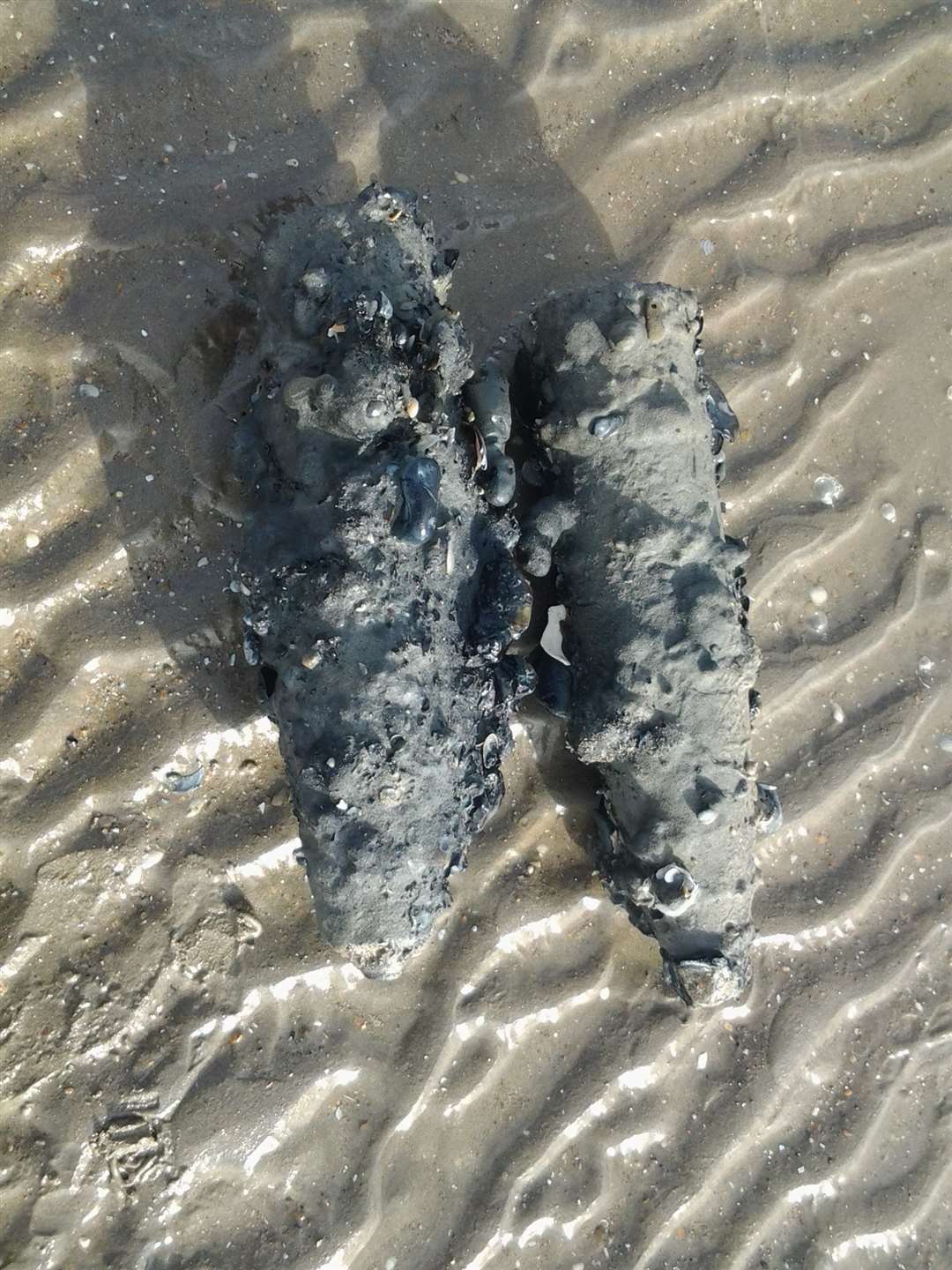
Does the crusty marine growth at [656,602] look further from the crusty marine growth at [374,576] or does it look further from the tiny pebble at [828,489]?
the tiny pebble at [828,489]

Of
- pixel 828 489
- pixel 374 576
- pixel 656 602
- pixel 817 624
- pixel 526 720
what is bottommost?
pixel 817 624

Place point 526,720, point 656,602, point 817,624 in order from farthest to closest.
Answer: point 817,624 < point 526,720 < point 656,602

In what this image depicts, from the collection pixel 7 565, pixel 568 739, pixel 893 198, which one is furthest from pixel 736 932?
→ pixel 893 198

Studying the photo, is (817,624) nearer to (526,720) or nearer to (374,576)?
(526,720)

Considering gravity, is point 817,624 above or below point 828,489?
below

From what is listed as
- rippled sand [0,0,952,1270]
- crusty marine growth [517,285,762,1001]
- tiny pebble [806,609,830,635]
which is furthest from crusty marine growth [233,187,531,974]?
tiny pebble [806,609,830,635]

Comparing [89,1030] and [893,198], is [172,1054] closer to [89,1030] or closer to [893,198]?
[89,1030]

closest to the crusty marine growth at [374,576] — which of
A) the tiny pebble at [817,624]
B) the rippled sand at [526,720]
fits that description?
the rippled sand at [526,720]

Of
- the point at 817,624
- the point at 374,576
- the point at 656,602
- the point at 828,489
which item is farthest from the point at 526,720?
the point at 828,489
